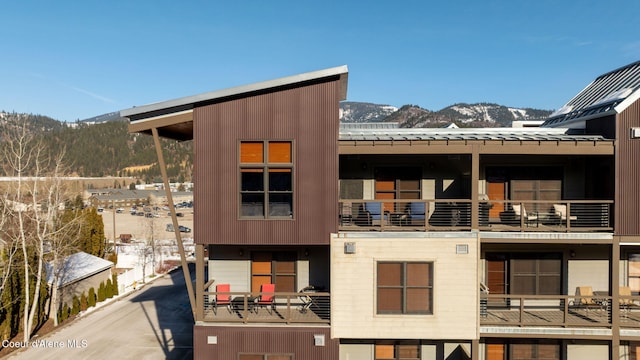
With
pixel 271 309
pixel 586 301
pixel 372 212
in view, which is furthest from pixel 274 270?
pixel 586 301

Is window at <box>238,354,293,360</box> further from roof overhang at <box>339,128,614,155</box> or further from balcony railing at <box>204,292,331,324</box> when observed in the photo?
roof overhang at <box>339,128,614,155</box>

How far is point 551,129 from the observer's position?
13.9 meters

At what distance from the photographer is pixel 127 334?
19766mm

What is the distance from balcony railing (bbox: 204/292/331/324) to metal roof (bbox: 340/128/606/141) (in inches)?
206

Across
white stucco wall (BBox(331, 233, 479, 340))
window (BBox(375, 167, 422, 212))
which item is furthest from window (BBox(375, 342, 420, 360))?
window (BBox(375, 167, 422, 212))

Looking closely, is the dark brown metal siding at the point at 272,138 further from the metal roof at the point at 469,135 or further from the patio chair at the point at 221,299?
the patio chair at the point at 221,299

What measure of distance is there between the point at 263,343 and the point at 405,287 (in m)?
4.70

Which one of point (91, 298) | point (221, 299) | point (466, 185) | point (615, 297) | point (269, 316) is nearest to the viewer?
point (615, 297)

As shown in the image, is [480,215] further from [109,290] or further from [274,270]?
[109,290]

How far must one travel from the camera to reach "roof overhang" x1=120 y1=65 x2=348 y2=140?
452 inches

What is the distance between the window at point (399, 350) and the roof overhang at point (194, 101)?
905cm

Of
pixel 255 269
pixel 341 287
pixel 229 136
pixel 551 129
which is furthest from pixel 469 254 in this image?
pixel 229 136

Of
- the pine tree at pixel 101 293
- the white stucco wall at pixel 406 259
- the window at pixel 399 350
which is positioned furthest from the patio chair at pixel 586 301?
the pine tree at pixel 101 293

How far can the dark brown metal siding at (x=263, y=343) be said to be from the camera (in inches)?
463
